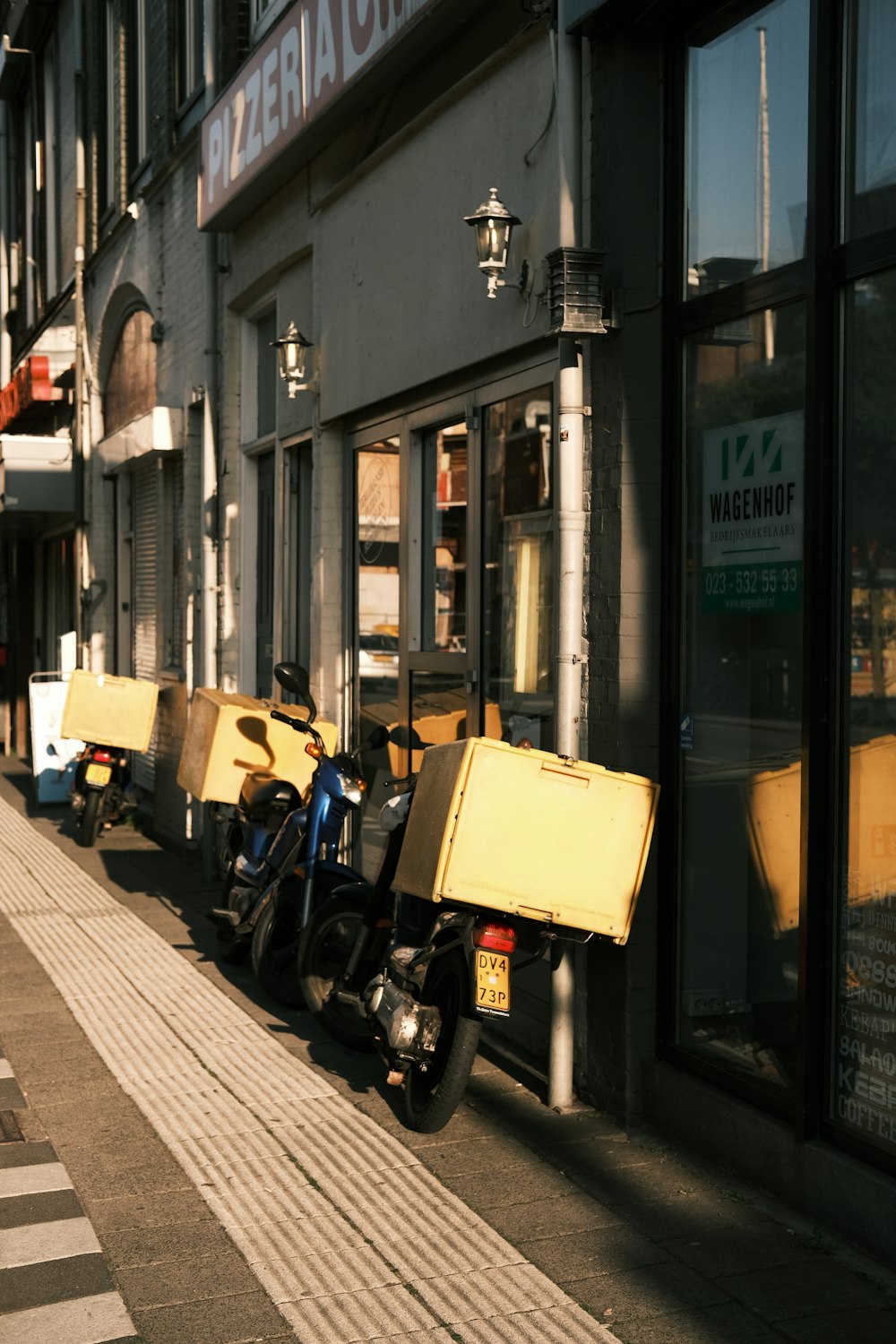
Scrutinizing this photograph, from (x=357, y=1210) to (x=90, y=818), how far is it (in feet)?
27.3

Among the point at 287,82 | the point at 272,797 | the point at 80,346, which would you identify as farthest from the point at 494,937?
the point at 80,346

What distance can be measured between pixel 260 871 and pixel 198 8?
784 cm

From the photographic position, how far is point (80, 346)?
1766 cm

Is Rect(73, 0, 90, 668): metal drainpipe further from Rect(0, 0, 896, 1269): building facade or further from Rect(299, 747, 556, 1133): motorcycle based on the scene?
Rect(299, 747, 556, 1133): motorcycle

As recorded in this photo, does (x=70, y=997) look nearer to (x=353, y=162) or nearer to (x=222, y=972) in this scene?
(x=222, y=972)

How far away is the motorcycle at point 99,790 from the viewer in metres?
12.7

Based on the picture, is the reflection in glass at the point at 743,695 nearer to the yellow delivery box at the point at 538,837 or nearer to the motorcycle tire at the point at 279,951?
the yellow delivery box at the point at 538,837

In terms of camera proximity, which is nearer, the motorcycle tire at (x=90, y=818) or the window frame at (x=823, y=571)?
the window frame at (x=823, y=571)

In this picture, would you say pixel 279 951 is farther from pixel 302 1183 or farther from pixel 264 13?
pixel 264 13

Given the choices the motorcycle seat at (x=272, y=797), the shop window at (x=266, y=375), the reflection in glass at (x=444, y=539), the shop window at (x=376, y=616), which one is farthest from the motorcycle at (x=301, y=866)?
the shop window at (x=266, y=375)

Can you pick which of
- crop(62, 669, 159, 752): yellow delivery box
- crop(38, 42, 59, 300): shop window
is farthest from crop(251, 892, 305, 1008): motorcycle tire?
crop(38, 42, 59, 300): shop window

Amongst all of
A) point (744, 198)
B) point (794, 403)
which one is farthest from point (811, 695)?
point (744, 198)

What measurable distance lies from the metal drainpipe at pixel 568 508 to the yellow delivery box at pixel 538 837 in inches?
25.0

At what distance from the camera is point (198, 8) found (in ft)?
41.4
